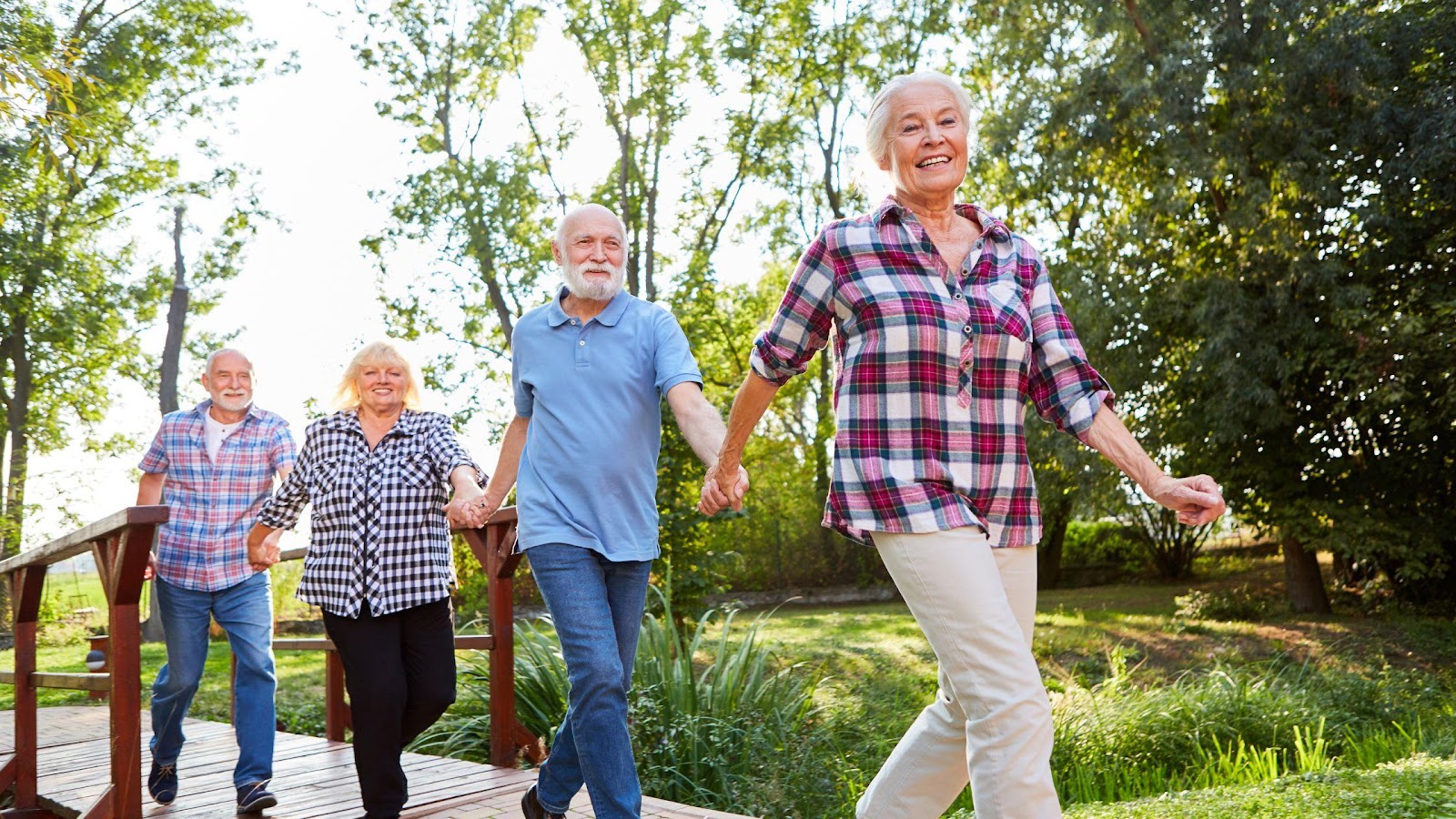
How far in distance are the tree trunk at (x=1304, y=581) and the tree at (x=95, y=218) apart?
626 inches

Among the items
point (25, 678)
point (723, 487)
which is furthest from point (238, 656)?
point (723, 487)

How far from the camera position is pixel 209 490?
4438mm

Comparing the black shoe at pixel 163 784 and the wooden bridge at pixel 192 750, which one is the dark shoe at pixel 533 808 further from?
the black shoe at pixel 163 784

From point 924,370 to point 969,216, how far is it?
0.46 meters

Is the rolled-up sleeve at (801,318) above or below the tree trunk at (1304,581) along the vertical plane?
above

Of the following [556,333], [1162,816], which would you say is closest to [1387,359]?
[1162,816]

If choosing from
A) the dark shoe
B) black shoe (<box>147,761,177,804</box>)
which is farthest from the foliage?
black shoe (<box>147,761,177,804</box>)

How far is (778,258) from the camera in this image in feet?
77.6

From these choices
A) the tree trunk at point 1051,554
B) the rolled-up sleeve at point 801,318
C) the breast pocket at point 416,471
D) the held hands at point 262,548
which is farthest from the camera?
the tree trunk at point 1051,554

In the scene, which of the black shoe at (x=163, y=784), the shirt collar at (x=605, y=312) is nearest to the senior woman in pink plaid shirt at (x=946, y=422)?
the shirt collar at (x=605, y=312)

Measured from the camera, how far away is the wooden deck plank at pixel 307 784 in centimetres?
404

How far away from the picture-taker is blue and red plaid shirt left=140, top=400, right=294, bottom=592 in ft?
14.2

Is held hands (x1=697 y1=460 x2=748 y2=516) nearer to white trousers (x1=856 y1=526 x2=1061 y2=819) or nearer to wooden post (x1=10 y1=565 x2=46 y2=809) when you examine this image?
white trousers (x1=856 y1=526 x2=1061 y2=819)

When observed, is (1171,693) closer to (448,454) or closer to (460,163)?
(448,454)
